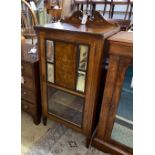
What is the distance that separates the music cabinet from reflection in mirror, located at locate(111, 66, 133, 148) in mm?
172

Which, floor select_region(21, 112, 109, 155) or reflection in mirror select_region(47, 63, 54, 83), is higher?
reflection in mirror select_region(47, 63, 54, 83)

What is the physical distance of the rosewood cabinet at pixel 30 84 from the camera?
124 centimetres

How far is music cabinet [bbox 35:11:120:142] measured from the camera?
3.09 ft

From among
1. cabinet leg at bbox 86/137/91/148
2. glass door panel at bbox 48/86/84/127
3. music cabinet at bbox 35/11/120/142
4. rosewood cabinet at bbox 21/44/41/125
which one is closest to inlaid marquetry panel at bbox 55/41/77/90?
music cabinet at bbox 35/11/120/142

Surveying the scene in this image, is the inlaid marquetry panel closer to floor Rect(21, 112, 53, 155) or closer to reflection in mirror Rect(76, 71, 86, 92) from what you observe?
reflection in mirror Rect(76, 71, 86, 92)

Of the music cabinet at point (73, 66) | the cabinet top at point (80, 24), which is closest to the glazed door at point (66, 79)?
the music cabinet at point (73, 66)

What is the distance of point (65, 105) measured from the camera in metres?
1.30

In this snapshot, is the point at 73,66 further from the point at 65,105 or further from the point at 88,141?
the point at 88,141

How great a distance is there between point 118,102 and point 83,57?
0.38 m
